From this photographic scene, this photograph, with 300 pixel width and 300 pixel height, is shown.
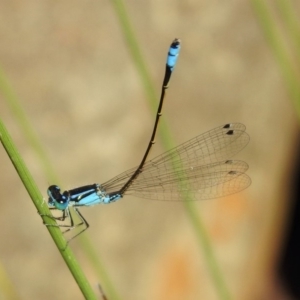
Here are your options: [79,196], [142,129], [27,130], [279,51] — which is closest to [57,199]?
[79,196]

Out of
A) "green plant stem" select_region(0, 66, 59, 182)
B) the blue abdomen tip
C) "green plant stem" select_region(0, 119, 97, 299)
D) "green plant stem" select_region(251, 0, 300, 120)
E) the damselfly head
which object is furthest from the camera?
"green plant stem" select_region(251, 0, 300, 120)

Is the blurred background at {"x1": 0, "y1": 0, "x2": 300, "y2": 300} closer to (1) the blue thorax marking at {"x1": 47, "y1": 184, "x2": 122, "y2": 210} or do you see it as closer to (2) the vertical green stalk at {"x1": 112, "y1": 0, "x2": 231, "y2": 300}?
(2) the vertical green stalk at {"x1": 112, "y1": 0, "x2": 231, "y2": 300}

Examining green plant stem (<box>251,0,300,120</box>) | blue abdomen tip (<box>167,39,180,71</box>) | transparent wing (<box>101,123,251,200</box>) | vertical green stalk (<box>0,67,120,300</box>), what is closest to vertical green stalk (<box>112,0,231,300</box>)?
transparent wing (<box>101,123,251,200</box>)

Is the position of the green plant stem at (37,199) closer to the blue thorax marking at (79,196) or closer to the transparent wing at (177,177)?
the blue thorax marking at (79,196)

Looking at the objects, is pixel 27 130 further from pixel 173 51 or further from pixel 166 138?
pixel 173 51

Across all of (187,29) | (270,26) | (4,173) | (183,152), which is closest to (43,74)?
(4,173)

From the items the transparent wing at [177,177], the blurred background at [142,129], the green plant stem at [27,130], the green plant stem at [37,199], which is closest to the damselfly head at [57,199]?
the transparent wing at [177,177]
